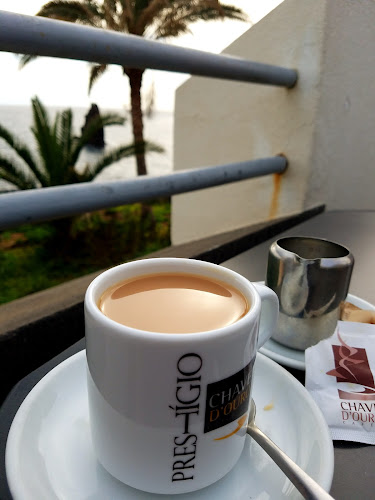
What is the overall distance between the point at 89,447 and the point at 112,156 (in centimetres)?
484

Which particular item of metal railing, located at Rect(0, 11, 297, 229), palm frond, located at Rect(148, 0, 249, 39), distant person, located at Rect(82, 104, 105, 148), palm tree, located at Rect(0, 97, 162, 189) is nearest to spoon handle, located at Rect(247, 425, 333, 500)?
metal railing, located at Rect(0, 11, 297, 229)

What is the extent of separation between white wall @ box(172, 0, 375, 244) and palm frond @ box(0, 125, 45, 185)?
10.6ft

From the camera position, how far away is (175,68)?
3.56ft

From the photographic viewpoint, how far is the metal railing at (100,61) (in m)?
0.75

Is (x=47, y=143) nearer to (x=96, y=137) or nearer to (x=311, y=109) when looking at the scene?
(x=96, y=137)

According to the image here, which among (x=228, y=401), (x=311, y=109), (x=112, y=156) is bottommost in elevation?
(x=112, y=156)

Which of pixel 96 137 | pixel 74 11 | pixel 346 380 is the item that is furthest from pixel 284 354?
pixel 74 11

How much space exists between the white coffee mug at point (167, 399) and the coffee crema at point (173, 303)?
0.03m

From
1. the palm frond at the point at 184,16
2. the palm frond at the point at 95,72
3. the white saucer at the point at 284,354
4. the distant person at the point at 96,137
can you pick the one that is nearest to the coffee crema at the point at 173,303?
the white saucer at the point at 284,354

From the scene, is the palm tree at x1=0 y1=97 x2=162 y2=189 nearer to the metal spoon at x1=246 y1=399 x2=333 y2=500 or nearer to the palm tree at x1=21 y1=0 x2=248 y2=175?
the palm tree at x1=21 y1=0 x2=248 y2=175

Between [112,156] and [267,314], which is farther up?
[267,314]

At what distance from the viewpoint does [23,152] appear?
476 centimetres

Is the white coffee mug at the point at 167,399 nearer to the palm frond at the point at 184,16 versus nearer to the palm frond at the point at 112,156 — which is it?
the palm frond at the point at 112,156

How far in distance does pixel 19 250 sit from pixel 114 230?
1.84 m
